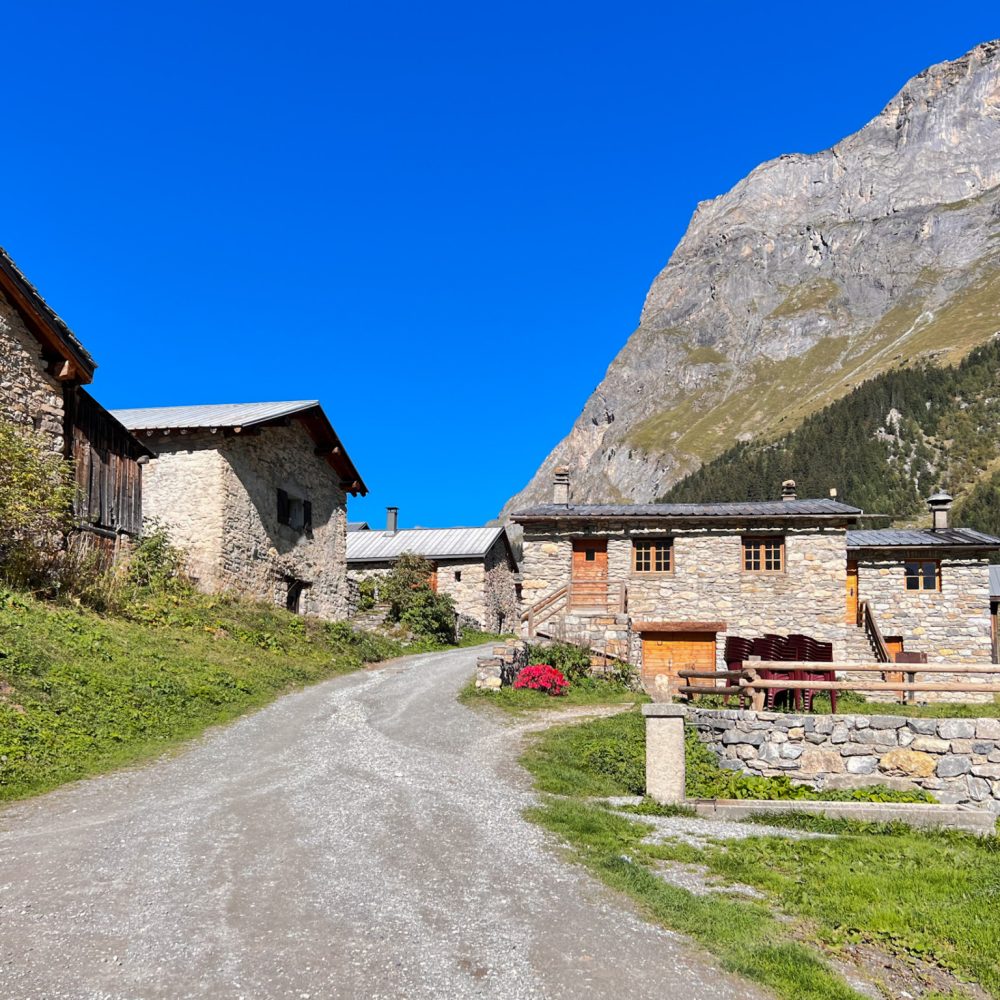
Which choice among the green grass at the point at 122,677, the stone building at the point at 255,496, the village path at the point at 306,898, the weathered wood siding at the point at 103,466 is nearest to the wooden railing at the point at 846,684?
the village path at the point at 306,898

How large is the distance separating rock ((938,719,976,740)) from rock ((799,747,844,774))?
1.24 meters

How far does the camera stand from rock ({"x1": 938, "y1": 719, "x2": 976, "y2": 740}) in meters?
9.59

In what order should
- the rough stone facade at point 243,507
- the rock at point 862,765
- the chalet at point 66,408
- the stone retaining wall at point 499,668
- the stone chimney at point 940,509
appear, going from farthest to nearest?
the stone chimney at point 940,509
the rough stone facade at point 243,507
the stone retaining wall at point 499,668
the chalet at point 66,408
the rock at point 862,765

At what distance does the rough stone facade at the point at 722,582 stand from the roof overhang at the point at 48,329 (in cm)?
1358

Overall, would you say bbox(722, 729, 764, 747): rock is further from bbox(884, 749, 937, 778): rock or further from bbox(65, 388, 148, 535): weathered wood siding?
bbox(65, 388, 148, 535): weathered wood siding

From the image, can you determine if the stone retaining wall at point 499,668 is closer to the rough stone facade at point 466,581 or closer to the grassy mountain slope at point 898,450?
the rough stone facade at point 466,581

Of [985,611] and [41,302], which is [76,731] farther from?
[985,611]

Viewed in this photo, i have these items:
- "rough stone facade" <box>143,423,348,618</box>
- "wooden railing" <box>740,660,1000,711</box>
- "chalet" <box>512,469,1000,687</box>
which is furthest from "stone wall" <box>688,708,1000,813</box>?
"rough stone facade" <box>143,423,348,618</box>

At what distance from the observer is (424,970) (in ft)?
15.3

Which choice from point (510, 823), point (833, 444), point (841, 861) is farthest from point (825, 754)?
point (833, 444)

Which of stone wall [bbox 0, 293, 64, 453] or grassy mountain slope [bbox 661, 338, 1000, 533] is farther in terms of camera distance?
grassy mountain slope [bbox 661, 338, 1000, 533]

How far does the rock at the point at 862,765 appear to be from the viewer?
32.3 feet

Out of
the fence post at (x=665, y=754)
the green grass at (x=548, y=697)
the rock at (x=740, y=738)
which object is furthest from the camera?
the green grass at (x=548, y=697)

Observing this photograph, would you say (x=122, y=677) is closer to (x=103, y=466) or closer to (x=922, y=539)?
(x=103, y=466)
